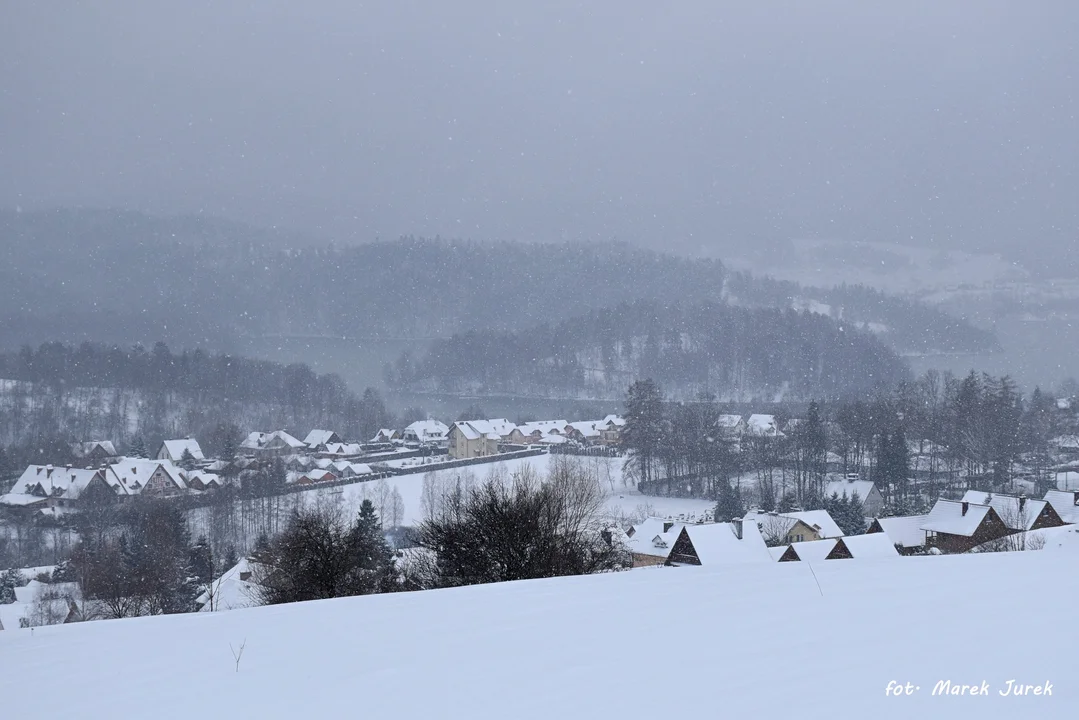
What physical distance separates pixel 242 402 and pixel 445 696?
7005cm

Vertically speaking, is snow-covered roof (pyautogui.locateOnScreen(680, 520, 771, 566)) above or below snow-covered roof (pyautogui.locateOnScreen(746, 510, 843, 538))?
above

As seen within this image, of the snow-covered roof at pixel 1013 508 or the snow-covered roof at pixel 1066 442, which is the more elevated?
the snow-covered roof at pixel 1013 508

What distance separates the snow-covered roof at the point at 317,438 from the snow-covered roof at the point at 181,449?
7.26 meters

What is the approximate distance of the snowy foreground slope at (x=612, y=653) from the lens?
2.93 m

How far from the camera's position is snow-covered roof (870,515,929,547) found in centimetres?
2405

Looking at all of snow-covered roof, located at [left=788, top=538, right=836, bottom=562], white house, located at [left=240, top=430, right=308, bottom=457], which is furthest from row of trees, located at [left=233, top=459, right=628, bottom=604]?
white house, located at [left=240, top=430, right=308, bottom=457]

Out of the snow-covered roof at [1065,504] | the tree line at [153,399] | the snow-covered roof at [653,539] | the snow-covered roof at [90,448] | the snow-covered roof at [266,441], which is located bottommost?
the snow-covered roof at [653,539]

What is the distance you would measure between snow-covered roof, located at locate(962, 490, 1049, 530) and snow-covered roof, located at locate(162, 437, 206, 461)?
4205cm

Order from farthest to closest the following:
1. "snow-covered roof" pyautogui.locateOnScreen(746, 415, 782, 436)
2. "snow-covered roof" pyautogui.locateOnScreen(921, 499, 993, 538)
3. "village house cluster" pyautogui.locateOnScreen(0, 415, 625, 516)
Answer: "snow-covered roof" pyautogui.locateOnScreen(746, 415, 782, 436)
"village house cluster" pyautogui.locateOnScreen(0, 415, 625, 516)
"snow-covered roof" pyautogui.locateOnScreen(921, 499, 993, 538)

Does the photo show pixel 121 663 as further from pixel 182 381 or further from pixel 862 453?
pixel 182 381

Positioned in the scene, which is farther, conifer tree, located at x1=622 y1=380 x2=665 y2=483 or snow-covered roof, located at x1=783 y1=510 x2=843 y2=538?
conifer tree, located at x1=622 y1=380 x2=665 y2=483

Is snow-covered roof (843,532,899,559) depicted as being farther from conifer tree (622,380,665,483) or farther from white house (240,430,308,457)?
white house (240,430,308,457)

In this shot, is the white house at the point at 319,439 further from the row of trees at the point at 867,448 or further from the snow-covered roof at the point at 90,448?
the row of trees at the point at 867,448

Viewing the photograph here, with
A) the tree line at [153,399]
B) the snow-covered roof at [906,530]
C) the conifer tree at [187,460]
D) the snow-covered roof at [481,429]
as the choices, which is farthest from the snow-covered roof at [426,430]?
the snow-covered roof at [906,530]
